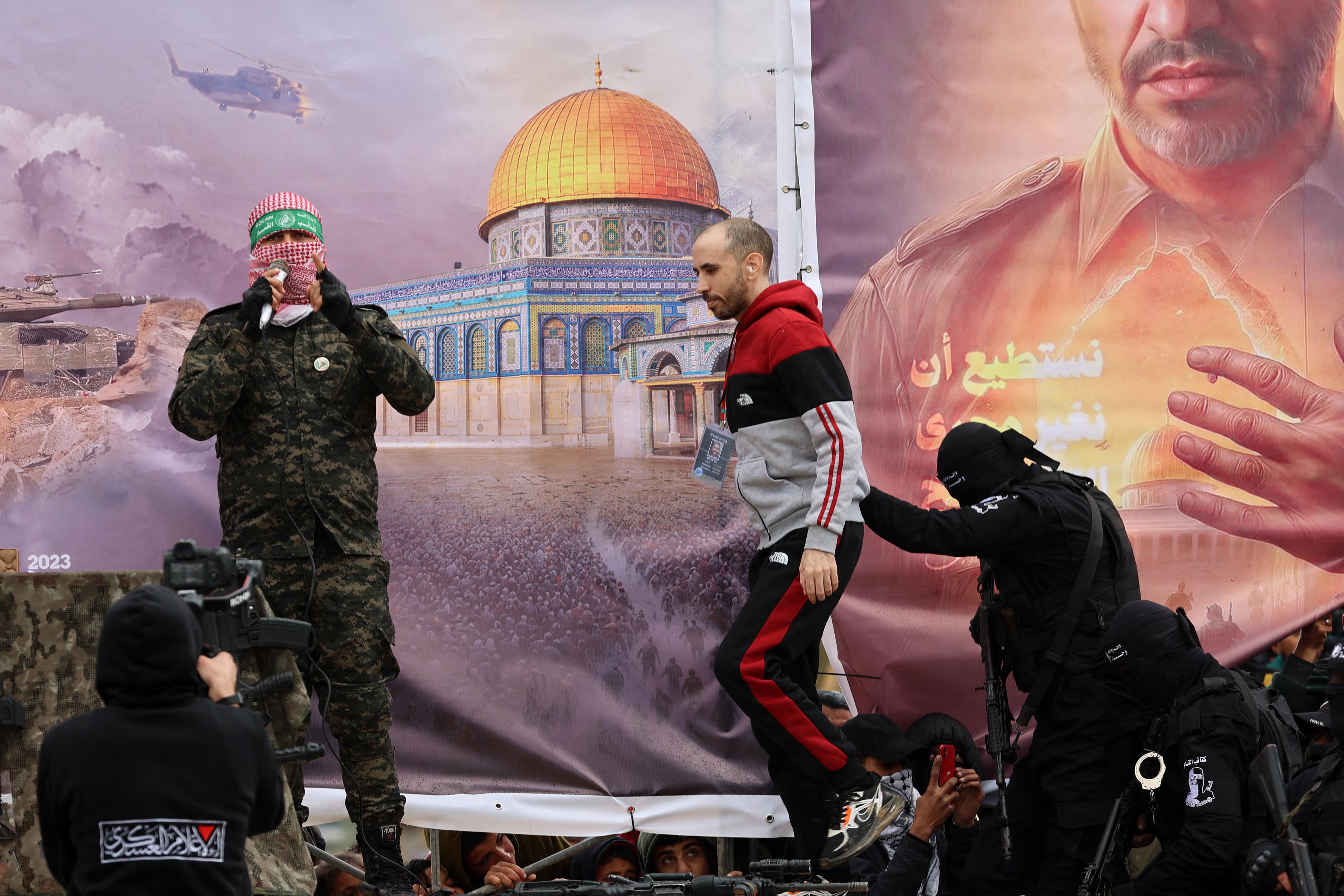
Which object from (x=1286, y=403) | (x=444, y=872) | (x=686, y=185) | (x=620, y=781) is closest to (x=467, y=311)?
(x=686, y=185)

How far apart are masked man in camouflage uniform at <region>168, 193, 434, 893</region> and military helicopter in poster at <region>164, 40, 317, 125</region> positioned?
1.26 meters

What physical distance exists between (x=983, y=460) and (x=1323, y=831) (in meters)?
1.44

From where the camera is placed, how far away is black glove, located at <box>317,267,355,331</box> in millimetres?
3338

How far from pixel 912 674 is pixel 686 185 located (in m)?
2.22

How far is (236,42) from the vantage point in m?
4.57

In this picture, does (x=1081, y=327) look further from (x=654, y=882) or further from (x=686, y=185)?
Answer: (x=654, y=882)

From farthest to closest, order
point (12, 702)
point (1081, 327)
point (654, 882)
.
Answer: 1. point (1081, 327)
2. point (654, 882)
3. point (12, 702)

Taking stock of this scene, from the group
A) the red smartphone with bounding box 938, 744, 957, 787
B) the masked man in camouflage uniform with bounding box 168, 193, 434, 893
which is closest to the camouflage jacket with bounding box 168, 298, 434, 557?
the masked man in camouflage uniform with bounding box 168, 193, 434, 893

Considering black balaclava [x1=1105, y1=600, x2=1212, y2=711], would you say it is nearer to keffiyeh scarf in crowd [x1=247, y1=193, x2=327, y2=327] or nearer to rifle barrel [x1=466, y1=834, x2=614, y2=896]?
rifle barrel [x1=466, y1=834, x2=614, y2=896]

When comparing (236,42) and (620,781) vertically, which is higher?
(236,42)

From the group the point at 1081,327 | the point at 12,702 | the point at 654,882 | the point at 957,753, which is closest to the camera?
the point at 12,702

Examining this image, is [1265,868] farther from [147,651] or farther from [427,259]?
[427,259]

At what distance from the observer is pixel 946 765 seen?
12.9 feet

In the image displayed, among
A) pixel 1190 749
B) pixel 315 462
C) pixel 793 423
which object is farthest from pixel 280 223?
pixel 1190 749
